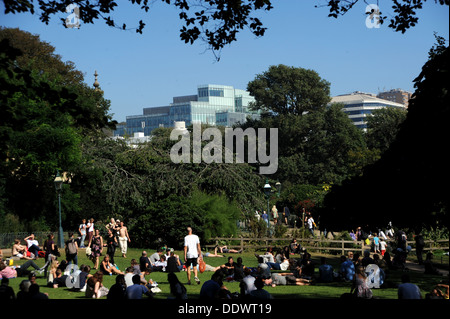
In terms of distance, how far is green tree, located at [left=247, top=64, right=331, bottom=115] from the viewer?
78062 millimetres

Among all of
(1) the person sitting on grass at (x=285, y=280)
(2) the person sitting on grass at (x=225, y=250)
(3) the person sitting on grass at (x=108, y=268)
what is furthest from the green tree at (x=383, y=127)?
(3) the person sitting on grass at (x=108, y=268)

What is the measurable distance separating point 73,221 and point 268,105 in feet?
146

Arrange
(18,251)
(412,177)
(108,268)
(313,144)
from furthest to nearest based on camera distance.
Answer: (313,144)
(18,251)
(108,268)
(412,177)

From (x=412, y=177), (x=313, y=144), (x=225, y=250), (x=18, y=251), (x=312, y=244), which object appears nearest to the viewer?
(x=412, y=177)

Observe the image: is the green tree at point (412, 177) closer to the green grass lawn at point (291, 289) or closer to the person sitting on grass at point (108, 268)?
the green grass lawn at point (291, 289)

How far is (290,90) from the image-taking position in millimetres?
78812

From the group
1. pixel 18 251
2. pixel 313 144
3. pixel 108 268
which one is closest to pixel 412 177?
pixel 108 268

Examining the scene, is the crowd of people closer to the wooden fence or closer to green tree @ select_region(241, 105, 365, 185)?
the wooden fence

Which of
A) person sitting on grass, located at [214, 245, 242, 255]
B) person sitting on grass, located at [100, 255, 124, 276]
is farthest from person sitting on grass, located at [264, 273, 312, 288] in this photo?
person sitting on grass, located at [214, 245, 242, 255]

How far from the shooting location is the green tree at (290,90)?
256 feet

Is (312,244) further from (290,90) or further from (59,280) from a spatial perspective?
(290,90)

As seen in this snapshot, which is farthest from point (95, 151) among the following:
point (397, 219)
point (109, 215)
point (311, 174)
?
point (311, 174)

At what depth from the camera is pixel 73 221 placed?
38562 mm
